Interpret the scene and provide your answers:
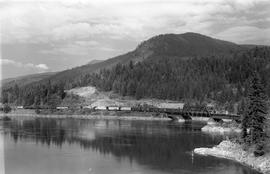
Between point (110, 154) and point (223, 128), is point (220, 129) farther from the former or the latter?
point (110, 154)

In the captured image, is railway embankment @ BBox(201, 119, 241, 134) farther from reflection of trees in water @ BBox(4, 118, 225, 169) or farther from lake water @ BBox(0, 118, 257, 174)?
lake water @ BBox(0, 118, 257, 174)

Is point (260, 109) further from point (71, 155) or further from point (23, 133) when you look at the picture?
point (23, 133)

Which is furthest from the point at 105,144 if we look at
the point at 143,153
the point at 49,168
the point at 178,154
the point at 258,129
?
the point at 258,129

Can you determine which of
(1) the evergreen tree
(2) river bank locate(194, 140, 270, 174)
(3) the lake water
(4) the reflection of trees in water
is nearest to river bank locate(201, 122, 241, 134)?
(4) the reflection of trees in water

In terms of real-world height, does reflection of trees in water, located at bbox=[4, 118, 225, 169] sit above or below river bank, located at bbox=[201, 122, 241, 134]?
below

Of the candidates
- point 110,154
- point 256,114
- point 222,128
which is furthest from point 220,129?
point 256,114

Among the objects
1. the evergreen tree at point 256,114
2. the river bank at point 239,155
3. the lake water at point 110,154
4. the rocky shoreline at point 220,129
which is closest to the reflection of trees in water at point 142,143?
the lake water at point 110,154

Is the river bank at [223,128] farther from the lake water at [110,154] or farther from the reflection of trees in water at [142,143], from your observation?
the lake water at [110,154]
